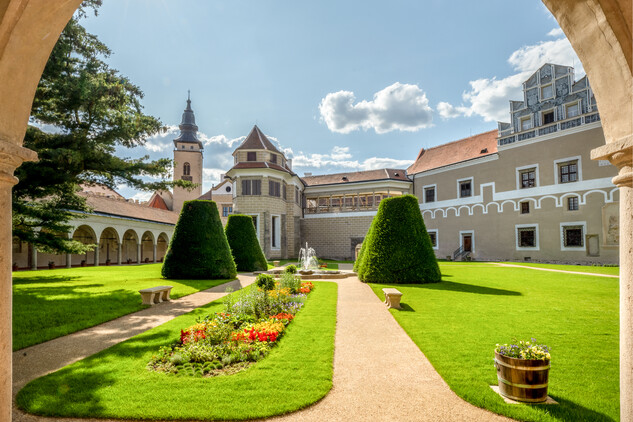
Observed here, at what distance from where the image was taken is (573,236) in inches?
936

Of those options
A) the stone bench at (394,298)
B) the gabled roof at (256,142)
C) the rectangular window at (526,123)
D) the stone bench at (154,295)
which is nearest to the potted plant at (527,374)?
the stone bench at (394,298)

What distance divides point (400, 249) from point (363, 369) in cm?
949

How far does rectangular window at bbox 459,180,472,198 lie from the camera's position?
30.1m

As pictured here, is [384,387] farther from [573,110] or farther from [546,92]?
[546,92]

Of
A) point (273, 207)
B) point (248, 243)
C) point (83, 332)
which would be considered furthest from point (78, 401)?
point (273, 207)

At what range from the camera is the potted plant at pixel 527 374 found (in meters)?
3.94

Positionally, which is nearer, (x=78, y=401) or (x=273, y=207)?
(x=78, y=401)

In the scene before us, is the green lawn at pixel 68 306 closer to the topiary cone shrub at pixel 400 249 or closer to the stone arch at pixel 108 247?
the topiary cone shrub at pixel 400 249

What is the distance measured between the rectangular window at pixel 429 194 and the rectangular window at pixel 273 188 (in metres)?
15.1

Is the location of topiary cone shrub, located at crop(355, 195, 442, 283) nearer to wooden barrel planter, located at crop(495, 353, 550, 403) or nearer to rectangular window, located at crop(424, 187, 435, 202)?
wooden barrel planter, located at crop(495, 353, 550, 403)

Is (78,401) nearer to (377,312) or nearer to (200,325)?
(200,325)

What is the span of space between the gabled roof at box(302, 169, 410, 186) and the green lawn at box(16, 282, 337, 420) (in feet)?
101

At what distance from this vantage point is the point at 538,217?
25.4 meters

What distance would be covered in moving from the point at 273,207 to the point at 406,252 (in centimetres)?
1918
